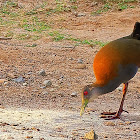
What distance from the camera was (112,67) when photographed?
495 cm

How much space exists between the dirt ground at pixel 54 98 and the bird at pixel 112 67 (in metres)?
0.43

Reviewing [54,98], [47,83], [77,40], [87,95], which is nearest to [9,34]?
[77,40]

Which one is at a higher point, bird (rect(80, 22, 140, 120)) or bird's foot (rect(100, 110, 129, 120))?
bird (rect(80, 22, 140, 120))

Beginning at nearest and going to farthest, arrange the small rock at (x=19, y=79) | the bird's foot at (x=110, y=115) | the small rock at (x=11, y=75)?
the bird's foot at (x=110, y=115)
the small rock at (x=19, y=79)
the small rock at (x=11, y=75)

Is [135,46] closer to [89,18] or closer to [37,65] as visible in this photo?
[37,65]

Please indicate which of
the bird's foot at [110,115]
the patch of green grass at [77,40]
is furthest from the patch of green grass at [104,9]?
the bird's foot at [110,115]

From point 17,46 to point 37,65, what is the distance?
192 centimetres

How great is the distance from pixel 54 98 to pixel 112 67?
173cm

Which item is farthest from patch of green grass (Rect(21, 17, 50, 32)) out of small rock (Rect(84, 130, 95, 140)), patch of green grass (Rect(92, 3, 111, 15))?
small rock (Rect(84, 130, 95, 140))

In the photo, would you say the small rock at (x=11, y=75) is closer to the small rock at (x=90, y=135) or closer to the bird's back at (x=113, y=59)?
the bird's back at (x=113, y=59)

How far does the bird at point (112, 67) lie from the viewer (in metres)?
4.84

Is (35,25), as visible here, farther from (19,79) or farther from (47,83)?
(47,83)

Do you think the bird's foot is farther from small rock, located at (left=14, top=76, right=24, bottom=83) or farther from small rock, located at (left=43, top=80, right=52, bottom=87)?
small rock, located at (left=14, top=76, right=24, bottom=83)

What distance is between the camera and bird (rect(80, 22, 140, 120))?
4839mm
